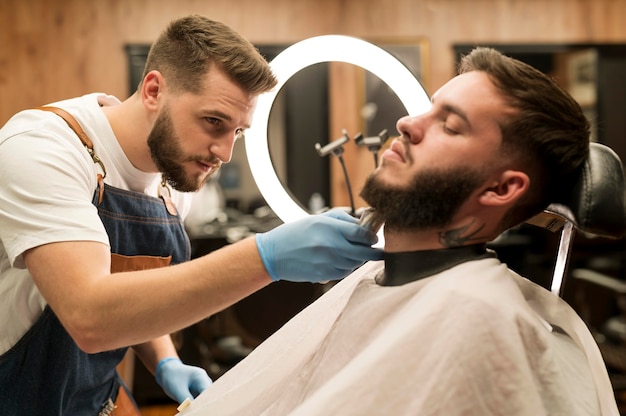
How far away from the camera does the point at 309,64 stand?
5.40 ft

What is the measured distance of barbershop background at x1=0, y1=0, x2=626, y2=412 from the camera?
4.41 metres

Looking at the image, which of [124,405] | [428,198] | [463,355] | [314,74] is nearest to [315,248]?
[428,198]

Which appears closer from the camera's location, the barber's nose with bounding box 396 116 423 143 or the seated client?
the seated client

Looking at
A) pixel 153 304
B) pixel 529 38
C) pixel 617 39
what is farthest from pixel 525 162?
pixel 617 39

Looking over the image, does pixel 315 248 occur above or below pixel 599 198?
below

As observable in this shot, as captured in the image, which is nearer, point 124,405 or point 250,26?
point 124,405

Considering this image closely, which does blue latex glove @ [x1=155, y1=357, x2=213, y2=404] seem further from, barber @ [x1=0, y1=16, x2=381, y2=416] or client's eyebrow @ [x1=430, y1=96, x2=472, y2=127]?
client's eyebrow @ [x1=430, y1=96, x2=472, y2=127]

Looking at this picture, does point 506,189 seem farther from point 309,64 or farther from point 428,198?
point 309,64

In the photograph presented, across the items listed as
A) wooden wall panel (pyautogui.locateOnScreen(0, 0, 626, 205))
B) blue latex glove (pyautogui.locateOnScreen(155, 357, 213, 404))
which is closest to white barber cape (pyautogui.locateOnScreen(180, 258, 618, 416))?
blue latex glove (pyautogui.locateOnScreen(155, 357, 213, 404))

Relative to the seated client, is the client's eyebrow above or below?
above

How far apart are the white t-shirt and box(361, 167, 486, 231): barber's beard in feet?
1.99

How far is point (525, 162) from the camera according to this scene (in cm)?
138

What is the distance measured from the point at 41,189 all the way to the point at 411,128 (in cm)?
80

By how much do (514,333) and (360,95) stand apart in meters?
4.08
